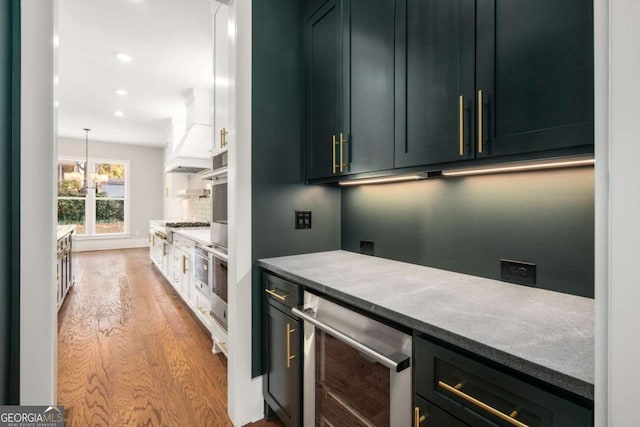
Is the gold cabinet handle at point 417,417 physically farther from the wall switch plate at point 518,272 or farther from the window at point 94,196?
the window at point 94,196

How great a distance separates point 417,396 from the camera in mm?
900

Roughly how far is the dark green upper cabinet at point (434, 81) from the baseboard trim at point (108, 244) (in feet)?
29.5

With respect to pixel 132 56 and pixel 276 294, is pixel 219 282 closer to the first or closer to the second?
pixel 276 294

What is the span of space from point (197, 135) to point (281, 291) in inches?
152

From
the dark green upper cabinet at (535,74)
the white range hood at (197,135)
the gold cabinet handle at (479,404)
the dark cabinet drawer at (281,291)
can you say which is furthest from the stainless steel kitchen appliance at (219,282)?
the white range hood at (197,135)

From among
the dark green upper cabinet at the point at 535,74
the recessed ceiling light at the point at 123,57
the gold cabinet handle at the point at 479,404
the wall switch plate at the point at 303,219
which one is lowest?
the gold cabinet handle at the point at 479,404

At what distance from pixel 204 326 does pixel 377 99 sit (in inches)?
108

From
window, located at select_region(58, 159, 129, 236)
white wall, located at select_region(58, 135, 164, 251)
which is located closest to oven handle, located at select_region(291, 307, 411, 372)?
window, located at select_region(58, 159, 129, 236)

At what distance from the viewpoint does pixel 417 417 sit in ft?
2.93

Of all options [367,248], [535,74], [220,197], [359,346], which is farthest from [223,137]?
[535,74]
